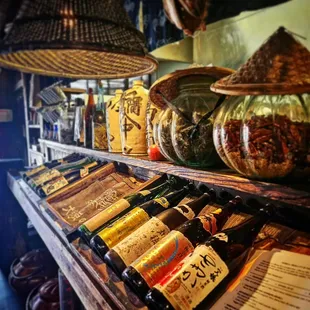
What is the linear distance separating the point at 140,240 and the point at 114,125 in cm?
89

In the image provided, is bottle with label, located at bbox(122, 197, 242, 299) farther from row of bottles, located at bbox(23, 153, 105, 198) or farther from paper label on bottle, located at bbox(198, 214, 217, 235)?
row of bottles, located at bbox(23, 153, 105, 198)

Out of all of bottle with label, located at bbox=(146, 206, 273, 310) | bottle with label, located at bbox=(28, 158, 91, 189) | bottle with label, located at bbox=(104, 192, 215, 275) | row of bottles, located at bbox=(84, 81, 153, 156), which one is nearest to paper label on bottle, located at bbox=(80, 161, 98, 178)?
bottle with label, located at bbox=(28, 158, 91, 189)

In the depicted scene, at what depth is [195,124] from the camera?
94 cm

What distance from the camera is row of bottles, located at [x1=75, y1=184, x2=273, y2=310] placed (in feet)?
2.27

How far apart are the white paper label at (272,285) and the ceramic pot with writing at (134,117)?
896mm

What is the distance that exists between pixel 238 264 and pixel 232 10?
1.48m

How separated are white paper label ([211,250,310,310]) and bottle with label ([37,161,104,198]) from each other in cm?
140

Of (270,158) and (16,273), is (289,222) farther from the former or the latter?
(16,273)

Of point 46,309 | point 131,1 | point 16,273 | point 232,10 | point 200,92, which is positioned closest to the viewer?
point 200,92

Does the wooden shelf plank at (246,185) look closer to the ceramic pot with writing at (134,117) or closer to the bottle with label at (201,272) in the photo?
the bottle with label at (201,272)

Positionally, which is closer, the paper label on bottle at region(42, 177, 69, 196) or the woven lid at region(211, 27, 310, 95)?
the woven lid at region(211, 27, 310, 95)

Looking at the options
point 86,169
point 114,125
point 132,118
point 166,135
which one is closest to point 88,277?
point 166,135

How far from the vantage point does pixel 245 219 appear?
896mm

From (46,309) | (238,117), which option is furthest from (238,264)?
(46,309)
